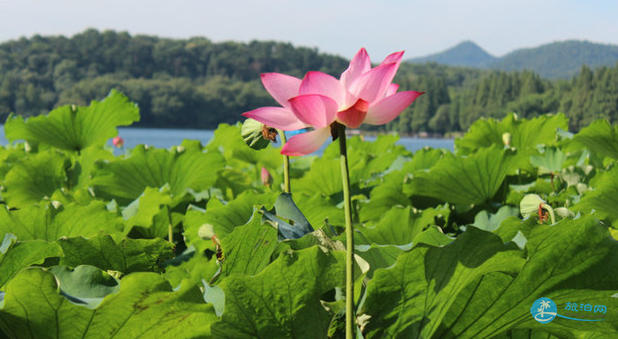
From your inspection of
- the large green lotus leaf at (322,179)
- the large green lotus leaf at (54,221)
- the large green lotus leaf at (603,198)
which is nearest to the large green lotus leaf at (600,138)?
the large green lotus leaf at (603,198)

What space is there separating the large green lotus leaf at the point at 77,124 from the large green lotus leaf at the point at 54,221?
1.15m

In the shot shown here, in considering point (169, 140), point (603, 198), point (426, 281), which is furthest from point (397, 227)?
point (169, 140)

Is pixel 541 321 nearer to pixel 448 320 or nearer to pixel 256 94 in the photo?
pixel 448 320

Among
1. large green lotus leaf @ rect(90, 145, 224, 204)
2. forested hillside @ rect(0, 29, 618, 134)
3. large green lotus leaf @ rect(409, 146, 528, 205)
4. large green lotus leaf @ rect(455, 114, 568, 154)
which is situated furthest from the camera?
forested hillside @ rect(0, 29, 618, 134)

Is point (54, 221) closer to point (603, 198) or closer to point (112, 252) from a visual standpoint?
point (112, 252)

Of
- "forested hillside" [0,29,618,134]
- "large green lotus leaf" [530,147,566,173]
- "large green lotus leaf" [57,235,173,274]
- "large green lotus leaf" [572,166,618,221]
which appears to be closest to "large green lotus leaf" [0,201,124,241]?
"large green lotus leaf" [57,235,173,274]

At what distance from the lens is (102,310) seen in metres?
0.53

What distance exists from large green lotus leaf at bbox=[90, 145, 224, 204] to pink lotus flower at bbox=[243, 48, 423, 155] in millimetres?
1248

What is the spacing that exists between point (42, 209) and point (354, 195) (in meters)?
1.04

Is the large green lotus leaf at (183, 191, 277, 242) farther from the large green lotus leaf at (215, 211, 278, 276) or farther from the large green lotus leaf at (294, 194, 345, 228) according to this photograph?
the large green lotus leaf at (215, 211, 278, 276)

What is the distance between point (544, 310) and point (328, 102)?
37 cm

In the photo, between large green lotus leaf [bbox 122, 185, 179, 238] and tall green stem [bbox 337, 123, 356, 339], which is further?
large green lotus leaf [bbox 122, 185, 179, 238]

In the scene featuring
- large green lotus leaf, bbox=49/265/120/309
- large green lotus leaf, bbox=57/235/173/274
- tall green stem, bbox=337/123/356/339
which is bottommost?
large green lotus leaf, bbox=57/235/173/274

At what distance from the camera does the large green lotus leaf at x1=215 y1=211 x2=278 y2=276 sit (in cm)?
72
